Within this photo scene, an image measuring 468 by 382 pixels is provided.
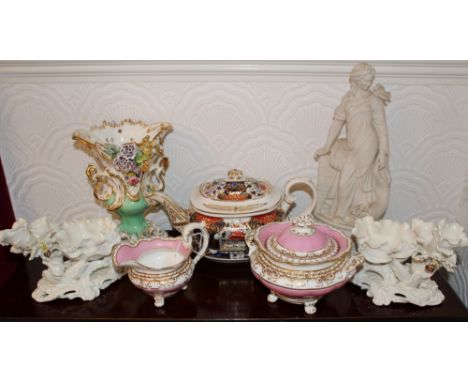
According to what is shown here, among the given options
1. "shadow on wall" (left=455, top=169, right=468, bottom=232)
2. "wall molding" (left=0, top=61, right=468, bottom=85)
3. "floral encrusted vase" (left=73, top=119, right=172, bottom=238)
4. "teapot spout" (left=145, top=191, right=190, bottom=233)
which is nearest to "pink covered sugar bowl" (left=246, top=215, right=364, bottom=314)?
"teapot spout" (left=145, top=191, right=190, bottom=233)

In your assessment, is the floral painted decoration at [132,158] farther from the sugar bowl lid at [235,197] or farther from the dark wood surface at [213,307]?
the dark wood surface at [213,307]

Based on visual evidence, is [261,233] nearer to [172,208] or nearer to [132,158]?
[172,208]

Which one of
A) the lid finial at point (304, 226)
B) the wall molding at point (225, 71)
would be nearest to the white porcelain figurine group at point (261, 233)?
the lid finial at point (304, 226)

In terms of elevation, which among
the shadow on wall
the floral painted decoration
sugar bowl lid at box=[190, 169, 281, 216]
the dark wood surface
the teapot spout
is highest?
the floral painted decoration

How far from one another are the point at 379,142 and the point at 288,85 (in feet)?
1.11

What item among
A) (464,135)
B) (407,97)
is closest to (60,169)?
(407,97)

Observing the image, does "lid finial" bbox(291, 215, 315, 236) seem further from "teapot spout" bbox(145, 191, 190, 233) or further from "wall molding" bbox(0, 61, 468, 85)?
"wall molding" bbox(0, 61, 468, 85)

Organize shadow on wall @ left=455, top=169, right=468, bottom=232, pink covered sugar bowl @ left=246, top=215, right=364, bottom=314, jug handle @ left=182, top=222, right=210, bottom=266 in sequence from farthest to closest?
shadow on wall @ left=455, top=169, right=468, bottom=232 < jug handle @ left=182, top=222, right=210, bottom=266 < pink covered sugar bowl @ left=246, top=215, right=364, bottom=314

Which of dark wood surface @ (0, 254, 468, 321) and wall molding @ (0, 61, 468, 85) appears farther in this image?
wall molding @ (0, 61, 468, 85)

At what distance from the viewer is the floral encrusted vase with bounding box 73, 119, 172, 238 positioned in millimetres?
1205

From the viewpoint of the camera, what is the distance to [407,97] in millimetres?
1373

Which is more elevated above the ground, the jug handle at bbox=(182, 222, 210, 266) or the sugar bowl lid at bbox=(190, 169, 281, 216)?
the sugar bowl lid at bbox=(190, 169, 281, 216)

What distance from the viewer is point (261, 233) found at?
1.14 meters

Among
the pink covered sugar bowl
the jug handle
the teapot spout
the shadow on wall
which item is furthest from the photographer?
the shadow on wall
